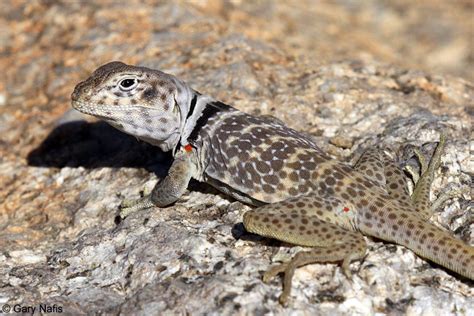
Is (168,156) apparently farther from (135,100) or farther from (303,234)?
(303,234)

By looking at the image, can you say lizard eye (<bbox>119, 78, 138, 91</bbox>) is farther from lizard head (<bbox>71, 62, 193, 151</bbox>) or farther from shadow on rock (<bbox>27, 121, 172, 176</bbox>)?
shadow on rock (<bbox>27, 121, 172, 176</bbox>)

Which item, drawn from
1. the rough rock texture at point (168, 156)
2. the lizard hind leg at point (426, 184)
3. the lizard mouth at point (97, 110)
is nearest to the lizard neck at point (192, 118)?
the rough rock texture at point (168, 156)

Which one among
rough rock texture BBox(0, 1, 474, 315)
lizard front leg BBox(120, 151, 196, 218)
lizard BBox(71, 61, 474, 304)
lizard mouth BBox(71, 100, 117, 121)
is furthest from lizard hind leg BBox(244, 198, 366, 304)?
lizard mouth BBox(71, 100, 117, 121)

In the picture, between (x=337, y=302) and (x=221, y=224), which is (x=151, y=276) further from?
(x=337, y=302)

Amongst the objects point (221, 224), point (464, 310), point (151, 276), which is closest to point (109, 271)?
point (151, 276)

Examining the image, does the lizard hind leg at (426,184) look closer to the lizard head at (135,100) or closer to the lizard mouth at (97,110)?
the lizard head at (135,100)

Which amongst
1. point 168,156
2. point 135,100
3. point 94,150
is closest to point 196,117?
point 135,100

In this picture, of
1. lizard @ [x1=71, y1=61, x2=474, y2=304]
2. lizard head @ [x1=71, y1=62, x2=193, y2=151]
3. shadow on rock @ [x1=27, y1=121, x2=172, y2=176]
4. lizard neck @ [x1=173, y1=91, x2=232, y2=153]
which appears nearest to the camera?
lizard @ [x1=71, y1=61, x2=474, y2=304]
